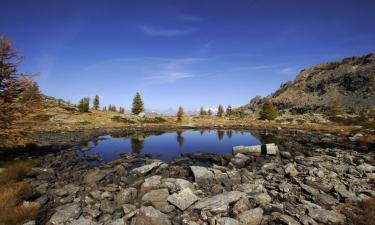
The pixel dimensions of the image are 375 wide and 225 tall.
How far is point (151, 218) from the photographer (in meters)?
10.1

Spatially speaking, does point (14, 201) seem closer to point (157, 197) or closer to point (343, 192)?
point (157, 197)

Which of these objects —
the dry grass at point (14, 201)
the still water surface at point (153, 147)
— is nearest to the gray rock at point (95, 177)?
the dry grass at point (14, 201)

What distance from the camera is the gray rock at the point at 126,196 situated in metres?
12.4

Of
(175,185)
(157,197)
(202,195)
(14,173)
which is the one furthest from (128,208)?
(14,173)

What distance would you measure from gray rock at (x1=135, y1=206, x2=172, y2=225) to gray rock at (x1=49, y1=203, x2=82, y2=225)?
3.16 metres

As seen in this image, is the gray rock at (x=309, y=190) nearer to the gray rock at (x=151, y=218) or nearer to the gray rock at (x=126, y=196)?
the gray rock at (x=151, y=218)

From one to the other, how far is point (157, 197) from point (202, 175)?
463 centimetres

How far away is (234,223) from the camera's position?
9750 mm

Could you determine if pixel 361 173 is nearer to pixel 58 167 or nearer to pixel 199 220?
pixel 199 220

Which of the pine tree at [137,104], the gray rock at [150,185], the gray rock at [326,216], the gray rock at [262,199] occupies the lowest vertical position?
the gray rock at [326,216]

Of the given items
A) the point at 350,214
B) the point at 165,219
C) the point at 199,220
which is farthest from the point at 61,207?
the point at 350,214

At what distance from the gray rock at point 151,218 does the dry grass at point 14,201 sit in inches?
194

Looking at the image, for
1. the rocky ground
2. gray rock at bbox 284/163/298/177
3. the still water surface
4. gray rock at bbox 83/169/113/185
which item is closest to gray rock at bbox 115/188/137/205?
the rocky ground

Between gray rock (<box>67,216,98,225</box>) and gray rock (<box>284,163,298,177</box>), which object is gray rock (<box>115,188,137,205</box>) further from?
gray rock (<box>284,163,298,177</box>)
